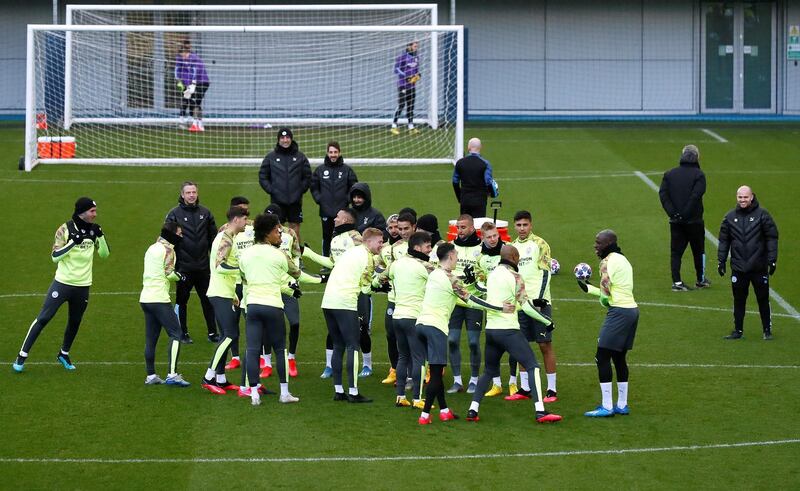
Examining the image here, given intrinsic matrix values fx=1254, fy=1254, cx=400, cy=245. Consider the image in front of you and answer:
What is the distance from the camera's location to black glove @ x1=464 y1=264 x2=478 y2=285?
14711mm

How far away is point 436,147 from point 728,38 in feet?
43.6

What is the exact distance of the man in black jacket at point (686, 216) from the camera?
20688mm

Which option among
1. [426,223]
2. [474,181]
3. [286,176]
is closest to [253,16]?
[286,176]

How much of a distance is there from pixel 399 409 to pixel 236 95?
891 inches

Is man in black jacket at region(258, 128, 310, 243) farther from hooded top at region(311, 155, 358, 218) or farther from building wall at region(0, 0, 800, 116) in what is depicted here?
building wall at region(0, 0, 800, 116)

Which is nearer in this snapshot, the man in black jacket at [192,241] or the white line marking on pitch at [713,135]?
the man in black jacket at [192,241]

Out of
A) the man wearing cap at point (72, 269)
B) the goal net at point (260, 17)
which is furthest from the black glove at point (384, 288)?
the goal net at point (260, 17)

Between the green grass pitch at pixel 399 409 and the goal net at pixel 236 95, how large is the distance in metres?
4.27

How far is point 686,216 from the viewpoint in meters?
20.7

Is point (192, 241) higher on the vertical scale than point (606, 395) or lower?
higher

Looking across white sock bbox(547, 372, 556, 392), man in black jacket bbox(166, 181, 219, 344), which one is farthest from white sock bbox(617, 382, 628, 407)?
man in black jacket bbox(166, 181, 219, 344)

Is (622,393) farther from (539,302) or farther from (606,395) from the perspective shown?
(539,302)

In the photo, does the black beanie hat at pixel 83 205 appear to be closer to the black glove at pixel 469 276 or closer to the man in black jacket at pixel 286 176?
the black glove at pixel 469 276

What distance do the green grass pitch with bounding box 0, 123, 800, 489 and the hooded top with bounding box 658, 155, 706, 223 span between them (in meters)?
1.24
